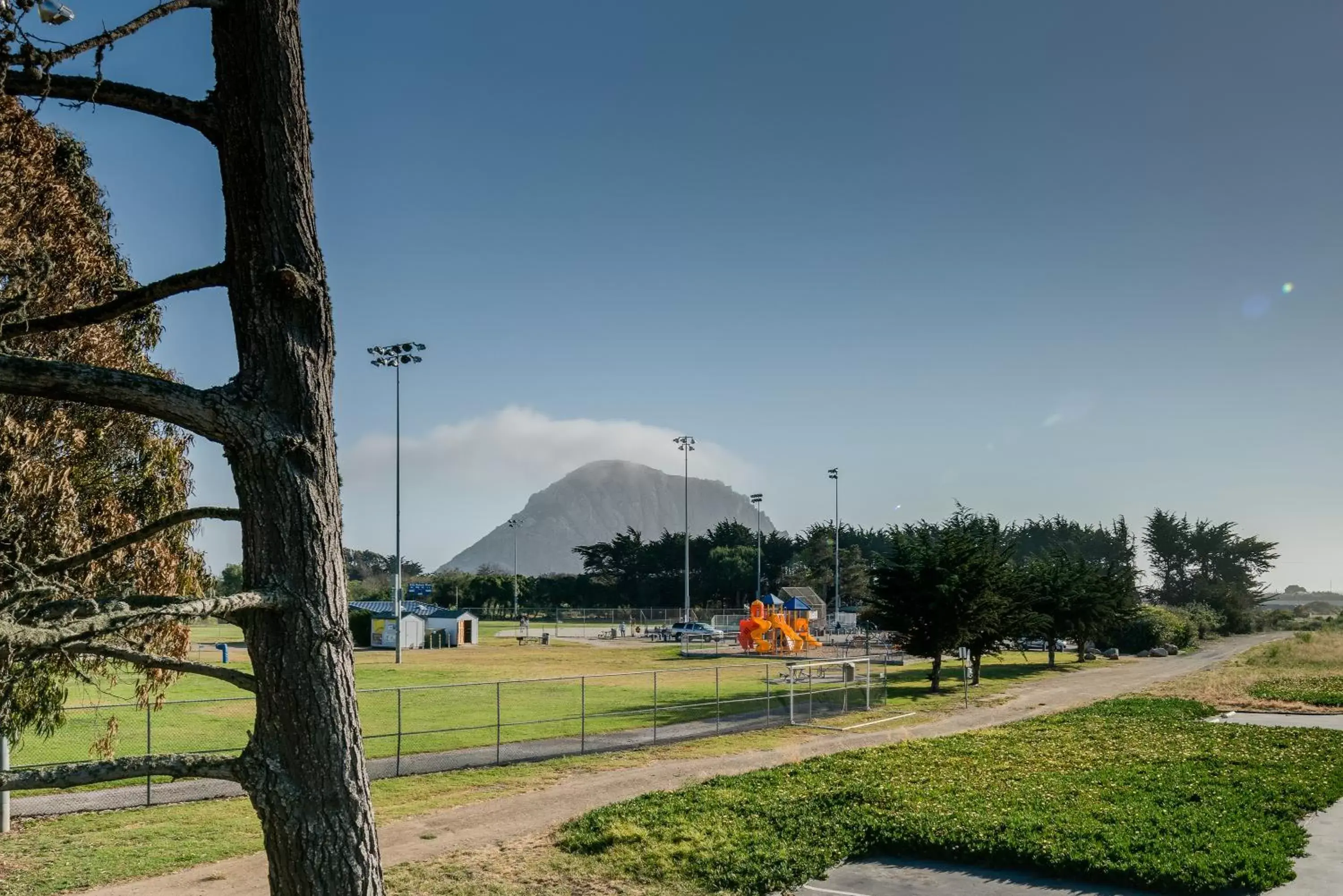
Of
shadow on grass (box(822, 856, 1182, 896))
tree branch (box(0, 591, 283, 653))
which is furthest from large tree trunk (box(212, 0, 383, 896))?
shadow on grass (box(822, 856, 1182, 896))

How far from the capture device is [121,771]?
3688mm

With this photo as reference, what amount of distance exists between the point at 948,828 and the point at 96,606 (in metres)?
13.3

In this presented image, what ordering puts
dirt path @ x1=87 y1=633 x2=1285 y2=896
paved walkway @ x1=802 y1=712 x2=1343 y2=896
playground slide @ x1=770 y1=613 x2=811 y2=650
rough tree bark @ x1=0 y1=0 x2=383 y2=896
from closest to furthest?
rough tree bark @ x1=0 y1=0 x2=383 y2=896 < paved walkway @ x1=802 y1=712 x2=1343 y2=896 < dirt path @ x1=87 y1=633 x2=1285 y2=896 < playground slide @ x1=770 y1=613 x2=811 y2=650

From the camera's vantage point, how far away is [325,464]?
13.5ft

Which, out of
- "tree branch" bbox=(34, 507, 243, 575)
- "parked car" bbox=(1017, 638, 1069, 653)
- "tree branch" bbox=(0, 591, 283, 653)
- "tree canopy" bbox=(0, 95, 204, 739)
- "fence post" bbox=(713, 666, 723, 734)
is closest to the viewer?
"tree branch" bbox=(0, 591, 283, 653)

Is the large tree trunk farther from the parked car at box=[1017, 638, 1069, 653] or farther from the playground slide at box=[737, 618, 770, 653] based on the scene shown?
the parked car at box=[1017, 638, 1069, 653]

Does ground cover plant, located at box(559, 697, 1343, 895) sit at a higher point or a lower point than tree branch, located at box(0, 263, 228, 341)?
lower

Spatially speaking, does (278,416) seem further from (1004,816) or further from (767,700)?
(767,700)

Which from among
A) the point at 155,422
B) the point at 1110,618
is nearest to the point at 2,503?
the point at 155,422

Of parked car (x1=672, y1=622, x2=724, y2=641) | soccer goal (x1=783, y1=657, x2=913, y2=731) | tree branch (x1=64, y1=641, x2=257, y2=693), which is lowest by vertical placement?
parked car (x1=672, y1=622, x2=724, y2=641)

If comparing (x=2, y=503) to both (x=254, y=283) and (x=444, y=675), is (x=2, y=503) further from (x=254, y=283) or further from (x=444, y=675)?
(x=444, y=675)

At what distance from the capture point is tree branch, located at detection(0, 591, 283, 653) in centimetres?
316

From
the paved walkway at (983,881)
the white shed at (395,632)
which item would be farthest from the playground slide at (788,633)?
the paved walkway at (983,881)

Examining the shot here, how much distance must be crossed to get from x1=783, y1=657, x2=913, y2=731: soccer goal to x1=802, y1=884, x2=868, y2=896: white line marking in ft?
47.5
